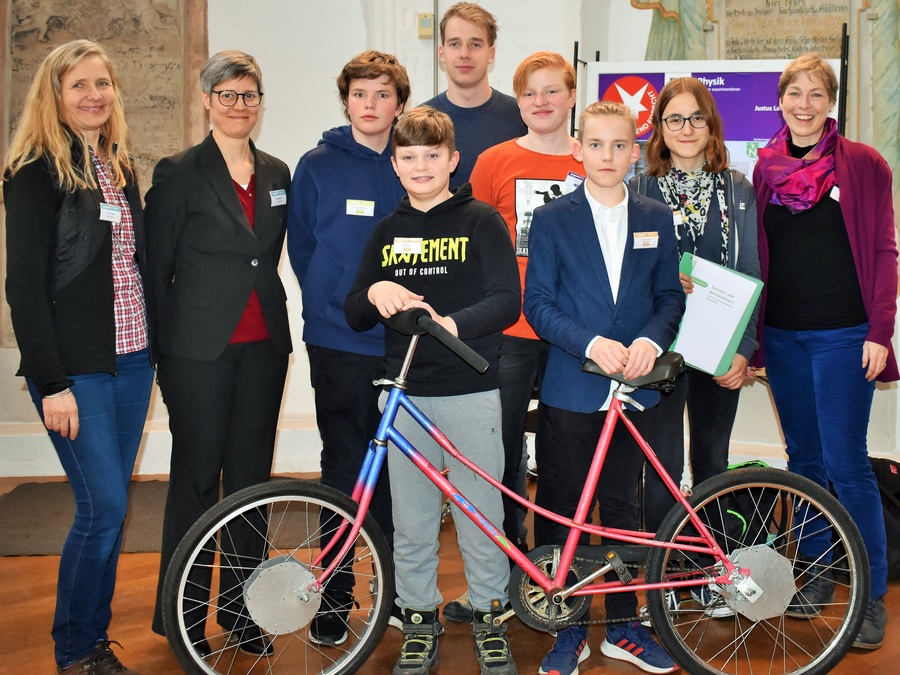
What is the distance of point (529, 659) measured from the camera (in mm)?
2809

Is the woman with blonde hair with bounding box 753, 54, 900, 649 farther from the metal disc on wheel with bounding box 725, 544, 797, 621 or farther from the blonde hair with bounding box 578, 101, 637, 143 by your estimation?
the blonde hair with bounding box 578, 101, 637, 143

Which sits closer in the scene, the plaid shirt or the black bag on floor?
the plaid shirt

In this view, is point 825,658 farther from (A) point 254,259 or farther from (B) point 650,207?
(A) point 254,259

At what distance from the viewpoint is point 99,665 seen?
8.66ft

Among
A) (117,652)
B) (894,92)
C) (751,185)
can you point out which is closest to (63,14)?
(117,652)

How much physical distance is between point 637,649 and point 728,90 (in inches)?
110

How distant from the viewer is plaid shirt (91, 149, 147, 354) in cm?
254

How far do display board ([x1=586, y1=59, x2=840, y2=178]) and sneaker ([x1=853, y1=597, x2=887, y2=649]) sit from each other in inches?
86.9

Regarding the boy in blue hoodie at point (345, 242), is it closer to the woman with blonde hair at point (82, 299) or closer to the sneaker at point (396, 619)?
the sneaker at point (396, 619)

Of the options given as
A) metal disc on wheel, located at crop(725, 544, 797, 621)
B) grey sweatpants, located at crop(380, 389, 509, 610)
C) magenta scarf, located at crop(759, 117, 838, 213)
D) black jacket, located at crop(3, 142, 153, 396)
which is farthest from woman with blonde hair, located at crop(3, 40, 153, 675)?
magenta scarf, located at crop(759, 117, 838, 213)

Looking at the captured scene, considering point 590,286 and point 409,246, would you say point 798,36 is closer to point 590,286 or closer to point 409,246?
point 590,286

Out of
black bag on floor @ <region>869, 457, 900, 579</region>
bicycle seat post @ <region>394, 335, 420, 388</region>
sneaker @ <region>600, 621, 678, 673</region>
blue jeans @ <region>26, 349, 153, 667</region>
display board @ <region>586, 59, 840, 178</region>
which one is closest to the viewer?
bicycle seat post @ <region>394, 335, 420, 388</region>

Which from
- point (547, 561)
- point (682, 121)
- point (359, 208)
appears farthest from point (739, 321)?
point (359, 208)

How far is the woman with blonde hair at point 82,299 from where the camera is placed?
2.37 metres
